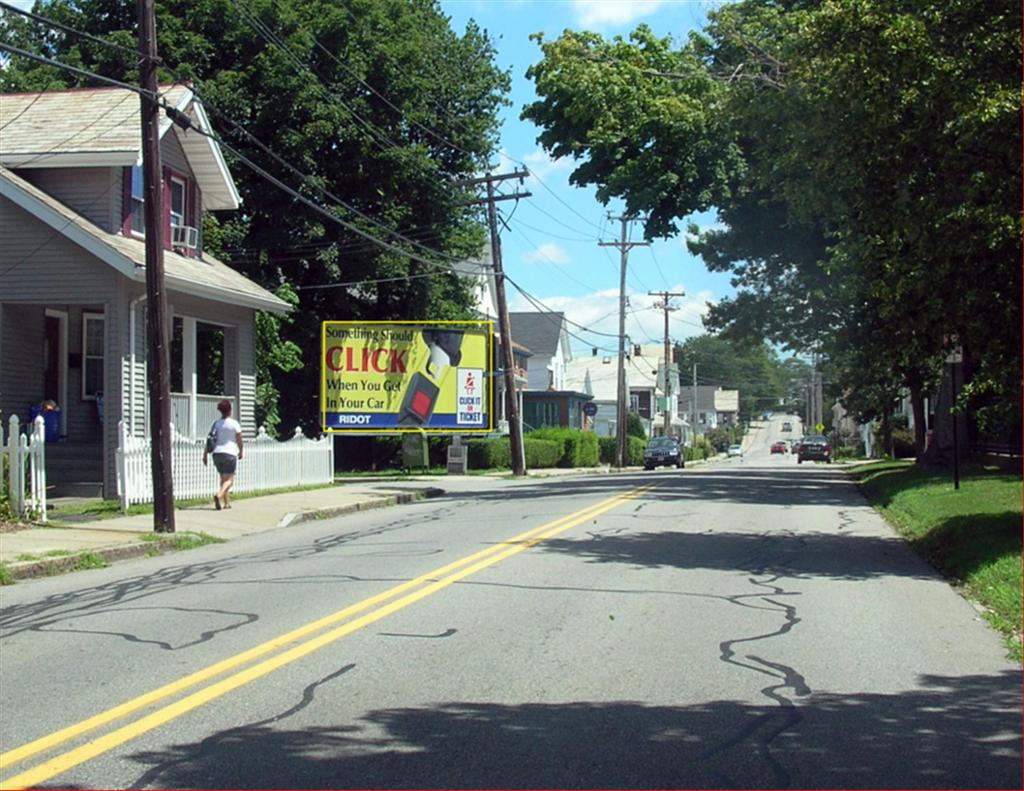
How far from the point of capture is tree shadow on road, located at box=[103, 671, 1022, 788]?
561cm

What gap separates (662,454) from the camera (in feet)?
→ 188

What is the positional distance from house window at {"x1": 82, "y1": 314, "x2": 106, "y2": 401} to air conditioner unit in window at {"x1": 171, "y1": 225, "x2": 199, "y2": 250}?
2.23m

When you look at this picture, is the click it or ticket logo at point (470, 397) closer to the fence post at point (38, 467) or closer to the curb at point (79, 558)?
the fence post at point (38, 467)

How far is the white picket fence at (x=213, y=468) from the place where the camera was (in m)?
19.6

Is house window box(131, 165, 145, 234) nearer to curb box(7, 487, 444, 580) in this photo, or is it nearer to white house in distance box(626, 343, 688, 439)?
curb box(7, 487, 444, 580)

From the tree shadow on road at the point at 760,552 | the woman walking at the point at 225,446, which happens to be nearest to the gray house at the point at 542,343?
the woman walking at the point at 225,446

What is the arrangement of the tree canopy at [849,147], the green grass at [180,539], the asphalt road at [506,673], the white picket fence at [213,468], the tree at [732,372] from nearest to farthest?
the asphalt road at [506,673] < the tree canopy at [849,147] < the green grass at [180,539] < the white picket fence at [213,468] < the tree at [732,372]

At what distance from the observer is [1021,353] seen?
12039mm

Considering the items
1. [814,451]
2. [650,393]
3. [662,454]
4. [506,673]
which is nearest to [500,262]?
[662,454]

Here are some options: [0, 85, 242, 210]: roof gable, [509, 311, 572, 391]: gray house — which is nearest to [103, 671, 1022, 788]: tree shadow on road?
[0, 85, 242, 210]: roof gable

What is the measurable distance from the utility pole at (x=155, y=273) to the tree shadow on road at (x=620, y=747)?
971 cm

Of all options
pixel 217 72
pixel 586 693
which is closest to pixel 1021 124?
pixel 586 693

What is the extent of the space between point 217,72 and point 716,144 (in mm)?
16885

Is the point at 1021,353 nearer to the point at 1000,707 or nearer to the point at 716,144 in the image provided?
the point at 1000,707
